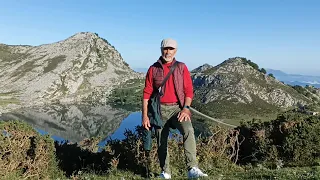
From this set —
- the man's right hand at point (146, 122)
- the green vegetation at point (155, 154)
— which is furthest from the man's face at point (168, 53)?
the green vegetation at point (155, 154)

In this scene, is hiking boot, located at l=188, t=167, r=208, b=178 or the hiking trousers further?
the hiking trousers

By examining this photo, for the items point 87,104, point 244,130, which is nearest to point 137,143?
point 244,130

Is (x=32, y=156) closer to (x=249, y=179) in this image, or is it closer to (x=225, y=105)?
(x=249, y=179)

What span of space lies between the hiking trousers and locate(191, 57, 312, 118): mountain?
450ft

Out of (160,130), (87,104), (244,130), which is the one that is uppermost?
(160,130)

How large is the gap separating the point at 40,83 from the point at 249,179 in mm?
205596

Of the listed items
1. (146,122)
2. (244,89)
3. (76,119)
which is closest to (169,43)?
(146,122)

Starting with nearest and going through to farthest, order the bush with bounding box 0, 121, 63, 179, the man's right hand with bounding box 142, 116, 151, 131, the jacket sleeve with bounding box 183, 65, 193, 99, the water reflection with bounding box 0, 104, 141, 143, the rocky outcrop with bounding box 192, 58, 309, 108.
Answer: the jacket sleeve with bounding box 183, 65, 193, 99 < the man's right hand with bounding box 142, 116, 151, 131 < the bush with bounding box 0, 121, 63, 179 < the water reflection with bounding box 0, 104, 141, 143 < the rocky outcrop with bounding box 192, 58, 309, 108

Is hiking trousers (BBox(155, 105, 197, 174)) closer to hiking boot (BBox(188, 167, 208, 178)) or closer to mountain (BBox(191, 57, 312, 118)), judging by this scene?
hiking boot (BBox(188, 167, 208, 178))

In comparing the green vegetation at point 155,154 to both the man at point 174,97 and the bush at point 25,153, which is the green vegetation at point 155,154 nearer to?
the bush at point 25,153

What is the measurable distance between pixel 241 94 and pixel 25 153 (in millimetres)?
161022

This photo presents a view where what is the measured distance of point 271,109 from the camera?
15538 cm

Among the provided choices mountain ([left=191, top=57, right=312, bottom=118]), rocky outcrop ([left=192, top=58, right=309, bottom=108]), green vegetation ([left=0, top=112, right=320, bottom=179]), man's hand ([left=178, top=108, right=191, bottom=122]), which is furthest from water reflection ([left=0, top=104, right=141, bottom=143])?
man's hand ([left=178, top=108, right=191, bottom=122])

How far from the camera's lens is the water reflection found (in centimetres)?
11369
